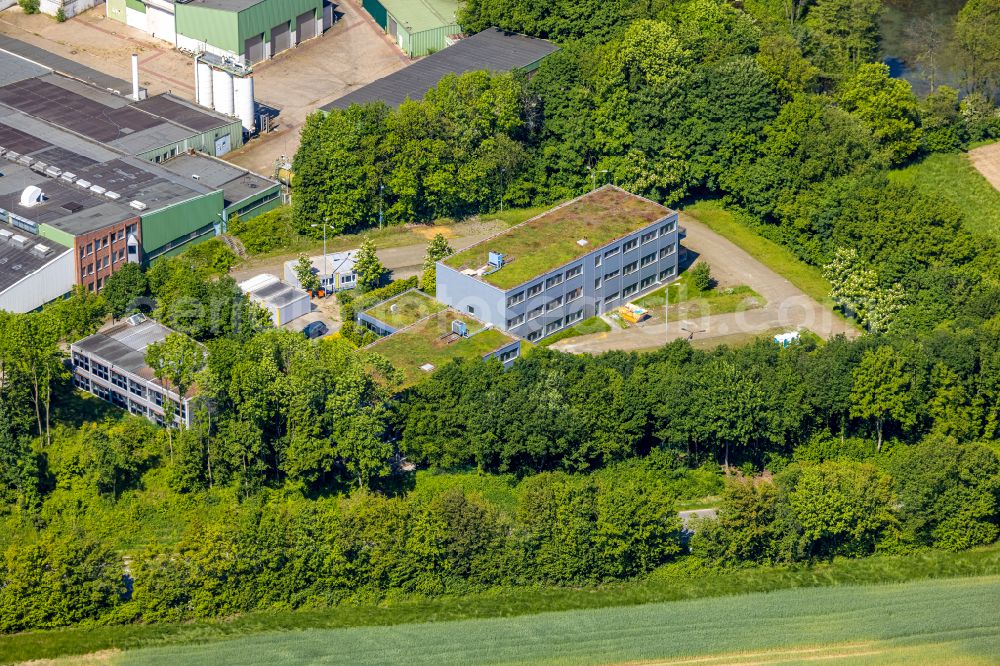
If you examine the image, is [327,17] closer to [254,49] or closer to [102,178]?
[254,49]

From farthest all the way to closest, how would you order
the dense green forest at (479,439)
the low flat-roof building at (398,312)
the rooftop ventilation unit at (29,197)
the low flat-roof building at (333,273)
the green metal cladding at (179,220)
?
1. the green metal cladding at (179,220)
2. the rooftop ventilation unit at (29,197)
3. the low flat-roof building at (333,273)
4. the low flat-roof building at (398,312)
5. the dense green forest at (479,439)

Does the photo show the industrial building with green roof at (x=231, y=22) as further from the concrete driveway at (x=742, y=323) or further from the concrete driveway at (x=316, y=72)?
the concrete driveway at (x=742, y=323)

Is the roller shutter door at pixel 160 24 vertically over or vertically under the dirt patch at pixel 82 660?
over

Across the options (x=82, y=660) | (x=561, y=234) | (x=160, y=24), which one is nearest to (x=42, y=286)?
(x=82, y=660)

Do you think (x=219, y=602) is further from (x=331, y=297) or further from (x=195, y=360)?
(x=331, y=297)

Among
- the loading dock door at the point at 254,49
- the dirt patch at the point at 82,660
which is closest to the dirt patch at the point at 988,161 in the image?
the loading dock door at the point at 254,49

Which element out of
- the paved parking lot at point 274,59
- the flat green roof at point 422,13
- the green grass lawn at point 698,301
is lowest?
the green grass lawn at point 698,301

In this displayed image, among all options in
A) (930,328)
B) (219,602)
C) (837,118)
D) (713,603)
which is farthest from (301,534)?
(837,118)

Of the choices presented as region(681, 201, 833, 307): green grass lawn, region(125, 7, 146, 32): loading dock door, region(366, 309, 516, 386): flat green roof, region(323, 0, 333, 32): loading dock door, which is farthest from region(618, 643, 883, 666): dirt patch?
region(125, 7, 146, 32): loading dock door
